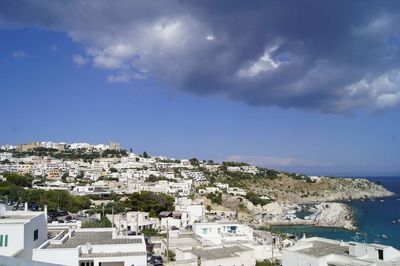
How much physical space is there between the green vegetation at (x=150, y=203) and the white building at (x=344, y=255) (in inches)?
1389

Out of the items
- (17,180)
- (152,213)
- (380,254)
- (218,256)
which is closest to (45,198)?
(152,213)

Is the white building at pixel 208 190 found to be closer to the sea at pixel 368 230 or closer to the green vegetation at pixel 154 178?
the green vegetation at pixel 154 178

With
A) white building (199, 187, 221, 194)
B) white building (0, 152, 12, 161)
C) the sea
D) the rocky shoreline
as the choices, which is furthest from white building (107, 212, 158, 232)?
white building (0, 152, 12, 161)

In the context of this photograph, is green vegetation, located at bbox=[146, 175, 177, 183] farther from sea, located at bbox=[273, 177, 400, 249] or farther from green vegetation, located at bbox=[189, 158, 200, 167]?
green vegetation, located at bbox=[189, 158, 200, 167]

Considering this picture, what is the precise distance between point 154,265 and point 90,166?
9431cm

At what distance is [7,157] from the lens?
12875cm

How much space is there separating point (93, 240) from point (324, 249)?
13.7 meters

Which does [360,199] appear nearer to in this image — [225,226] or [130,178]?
[130,178]

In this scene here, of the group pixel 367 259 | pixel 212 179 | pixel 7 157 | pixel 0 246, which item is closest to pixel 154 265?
pixel 0 246

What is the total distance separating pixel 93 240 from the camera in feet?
75.3

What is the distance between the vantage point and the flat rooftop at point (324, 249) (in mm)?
23909

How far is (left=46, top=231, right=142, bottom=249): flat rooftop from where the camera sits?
851 inches

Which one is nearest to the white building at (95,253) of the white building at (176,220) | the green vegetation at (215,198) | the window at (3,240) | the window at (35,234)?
the window at (35,234)

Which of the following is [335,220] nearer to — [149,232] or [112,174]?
[149,232]
